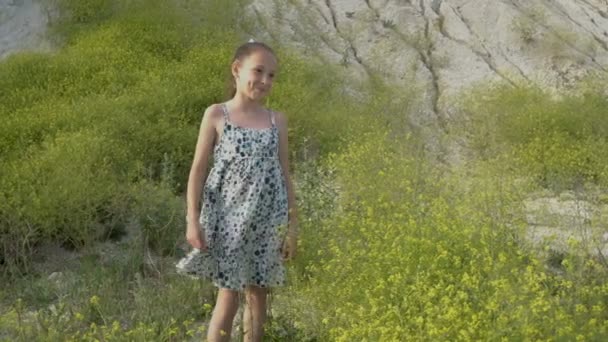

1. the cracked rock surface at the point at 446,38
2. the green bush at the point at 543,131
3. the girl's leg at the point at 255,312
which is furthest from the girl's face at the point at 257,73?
the cracked rock surface at the point at 446,38

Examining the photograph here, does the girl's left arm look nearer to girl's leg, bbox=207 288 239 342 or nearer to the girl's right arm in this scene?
the girl's right arm

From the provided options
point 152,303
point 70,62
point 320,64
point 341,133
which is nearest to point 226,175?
point 152,303

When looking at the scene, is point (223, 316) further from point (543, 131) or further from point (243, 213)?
point (543, 131)

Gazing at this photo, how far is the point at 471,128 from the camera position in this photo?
36.8 ft

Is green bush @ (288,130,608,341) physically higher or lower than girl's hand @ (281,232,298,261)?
lower

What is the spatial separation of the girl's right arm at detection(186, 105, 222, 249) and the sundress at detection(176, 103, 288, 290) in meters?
0.06

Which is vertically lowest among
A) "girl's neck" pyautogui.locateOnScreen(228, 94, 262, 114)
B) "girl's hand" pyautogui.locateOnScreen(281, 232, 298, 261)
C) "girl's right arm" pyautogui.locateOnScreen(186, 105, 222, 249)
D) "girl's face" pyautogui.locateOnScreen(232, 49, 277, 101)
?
"girl's hand" pyautogui.locateOnScreen(281, 232, 298, 261)

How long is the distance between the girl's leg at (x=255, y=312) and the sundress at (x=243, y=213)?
0.24 feet

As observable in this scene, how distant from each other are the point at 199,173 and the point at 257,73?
61cm

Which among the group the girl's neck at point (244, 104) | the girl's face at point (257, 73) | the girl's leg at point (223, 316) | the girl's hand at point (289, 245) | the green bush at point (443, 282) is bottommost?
the girl's leg at point (223, 316)

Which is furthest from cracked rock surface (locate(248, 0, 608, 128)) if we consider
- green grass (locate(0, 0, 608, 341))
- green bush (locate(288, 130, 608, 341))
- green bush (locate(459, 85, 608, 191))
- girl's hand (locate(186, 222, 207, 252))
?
girl's hand (locate(186, 222, 207, 252))

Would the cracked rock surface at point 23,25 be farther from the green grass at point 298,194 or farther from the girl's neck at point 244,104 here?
the girl's neck at point 244,104

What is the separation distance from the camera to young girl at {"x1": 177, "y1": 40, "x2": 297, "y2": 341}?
4.15 m

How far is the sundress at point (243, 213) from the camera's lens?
4164 mm
